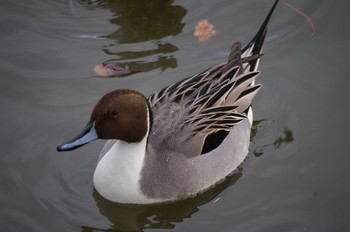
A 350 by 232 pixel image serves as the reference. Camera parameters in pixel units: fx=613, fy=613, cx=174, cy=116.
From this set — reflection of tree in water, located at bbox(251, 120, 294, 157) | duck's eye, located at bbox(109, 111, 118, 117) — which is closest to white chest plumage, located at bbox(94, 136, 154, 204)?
duck's eye, located at bbox(109, 111, 118, 117)

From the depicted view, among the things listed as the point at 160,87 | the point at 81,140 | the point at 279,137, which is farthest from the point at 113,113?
the point at 279,137

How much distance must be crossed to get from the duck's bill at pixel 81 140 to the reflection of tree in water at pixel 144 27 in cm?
194

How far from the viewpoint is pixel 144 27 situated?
7152 millimetres

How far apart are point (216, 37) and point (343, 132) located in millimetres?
1956

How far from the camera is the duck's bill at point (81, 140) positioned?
471 centimetres

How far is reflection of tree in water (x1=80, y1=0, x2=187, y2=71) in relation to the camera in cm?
675

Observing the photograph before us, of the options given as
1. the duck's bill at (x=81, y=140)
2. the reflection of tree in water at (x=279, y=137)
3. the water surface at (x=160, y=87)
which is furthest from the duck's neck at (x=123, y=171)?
the reflection of tree in water at (x=279, y=137)

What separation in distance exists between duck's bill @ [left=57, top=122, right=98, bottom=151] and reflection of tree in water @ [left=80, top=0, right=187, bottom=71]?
1941 millimetres

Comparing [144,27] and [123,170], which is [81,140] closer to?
[123,170]

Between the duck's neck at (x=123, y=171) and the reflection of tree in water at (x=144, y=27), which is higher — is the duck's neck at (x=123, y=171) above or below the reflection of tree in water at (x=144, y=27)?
below

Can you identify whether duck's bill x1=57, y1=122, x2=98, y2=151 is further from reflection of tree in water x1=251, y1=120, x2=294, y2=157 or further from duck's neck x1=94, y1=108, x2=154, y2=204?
reflection of tree in water x1=251, y1=120, x2=294, y2=157

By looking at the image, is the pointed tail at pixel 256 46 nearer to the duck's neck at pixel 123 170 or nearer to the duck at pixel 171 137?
the duck at pixel 171 137

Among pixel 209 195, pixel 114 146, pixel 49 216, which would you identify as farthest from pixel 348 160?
pixel 49 216

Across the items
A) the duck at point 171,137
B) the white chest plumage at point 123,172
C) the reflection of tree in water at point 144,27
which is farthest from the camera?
the reflection of tree in water at point 144,27
